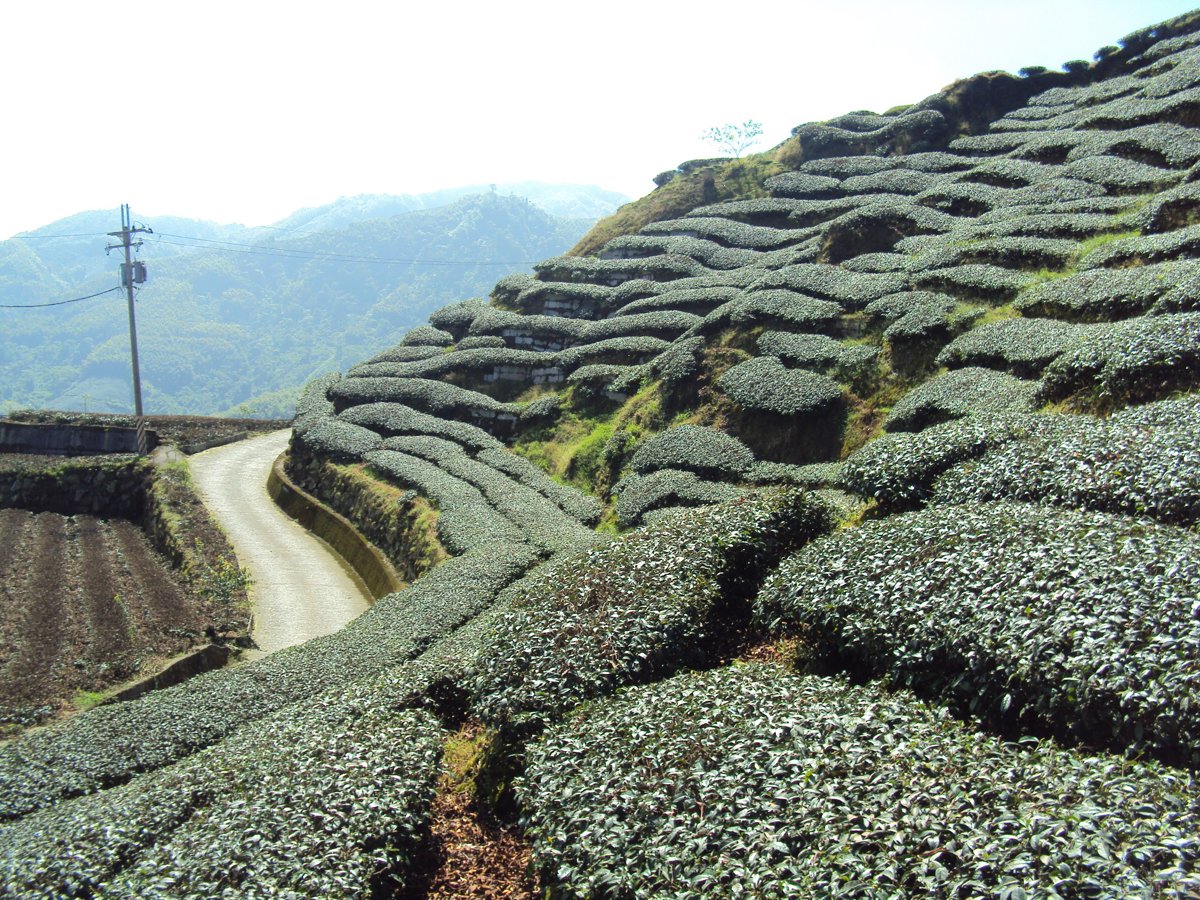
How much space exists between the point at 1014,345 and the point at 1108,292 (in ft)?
8.57

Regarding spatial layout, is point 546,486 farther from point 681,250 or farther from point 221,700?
point 681,250

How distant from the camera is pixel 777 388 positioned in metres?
25.5

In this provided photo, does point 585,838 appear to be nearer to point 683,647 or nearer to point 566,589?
point 683,647

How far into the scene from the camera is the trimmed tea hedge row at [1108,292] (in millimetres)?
19500

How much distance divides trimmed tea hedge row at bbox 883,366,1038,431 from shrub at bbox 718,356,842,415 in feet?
8.68

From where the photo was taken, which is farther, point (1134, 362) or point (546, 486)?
point (546, 486)

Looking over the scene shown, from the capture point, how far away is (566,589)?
44.2 feet

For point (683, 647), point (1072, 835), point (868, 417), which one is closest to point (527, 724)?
point (683, 647)

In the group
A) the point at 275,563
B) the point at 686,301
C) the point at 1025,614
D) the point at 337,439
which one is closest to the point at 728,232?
the point at 686,301

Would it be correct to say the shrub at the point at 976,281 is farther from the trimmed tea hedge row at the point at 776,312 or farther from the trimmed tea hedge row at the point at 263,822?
the trimmed tea hedge row at the point at 263,822

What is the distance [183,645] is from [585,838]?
1708 centimetres

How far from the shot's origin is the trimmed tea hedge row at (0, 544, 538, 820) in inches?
582

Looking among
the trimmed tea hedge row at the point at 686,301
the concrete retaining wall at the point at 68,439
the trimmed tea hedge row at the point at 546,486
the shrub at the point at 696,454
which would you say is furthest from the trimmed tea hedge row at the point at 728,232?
the concrete retaining wall at the point at 68,439

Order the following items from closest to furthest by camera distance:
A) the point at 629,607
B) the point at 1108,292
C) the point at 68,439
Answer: the point at 629,607 → the point at 1108,292 → the point at 68,439
